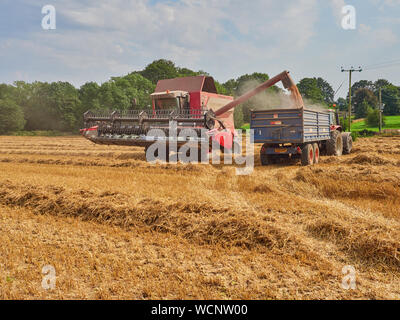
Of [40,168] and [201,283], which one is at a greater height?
[40,168]

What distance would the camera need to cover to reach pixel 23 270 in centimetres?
→ 328

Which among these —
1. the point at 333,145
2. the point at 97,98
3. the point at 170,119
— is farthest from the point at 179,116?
the point at 97,98

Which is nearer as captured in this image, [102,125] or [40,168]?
[40,168]

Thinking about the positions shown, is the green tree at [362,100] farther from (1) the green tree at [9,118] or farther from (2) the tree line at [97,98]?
(1) the green tree at [9,118]

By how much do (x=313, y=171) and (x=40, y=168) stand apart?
8031 mm

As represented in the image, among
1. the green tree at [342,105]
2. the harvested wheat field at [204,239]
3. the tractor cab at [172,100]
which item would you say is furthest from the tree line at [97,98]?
the harvested wheat field at [204,239]

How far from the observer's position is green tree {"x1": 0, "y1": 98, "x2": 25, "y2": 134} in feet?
137

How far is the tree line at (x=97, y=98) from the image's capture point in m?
37.7

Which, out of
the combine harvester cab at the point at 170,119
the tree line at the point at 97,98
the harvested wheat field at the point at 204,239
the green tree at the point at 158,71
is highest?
the green tree at the point at 158,71

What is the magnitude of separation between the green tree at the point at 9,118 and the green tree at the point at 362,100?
5611cm

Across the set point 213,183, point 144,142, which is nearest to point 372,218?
point 213,183

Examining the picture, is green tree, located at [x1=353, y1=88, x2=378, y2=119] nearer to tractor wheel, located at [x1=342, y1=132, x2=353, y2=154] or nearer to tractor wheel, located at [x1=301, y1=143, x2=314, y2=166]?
tractor wheel, located at [x1=342, y1=132, x2=353, y2=154]

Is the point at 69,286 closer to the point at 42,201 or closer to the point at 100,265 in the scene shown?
the point at 100,265

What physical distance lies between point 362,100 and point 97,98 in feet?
177
